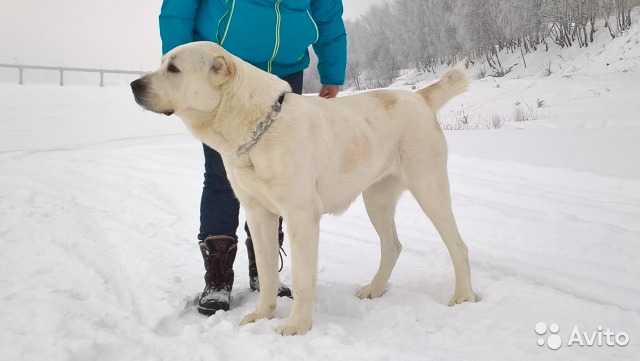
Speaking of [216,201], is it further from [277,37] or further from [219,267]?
[277,37]

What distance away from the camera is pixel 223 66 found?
2.30 meters

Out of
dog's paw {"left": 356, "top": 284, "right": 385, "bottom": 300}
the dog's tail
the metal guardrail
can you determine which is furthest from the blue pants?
the metal guardrail

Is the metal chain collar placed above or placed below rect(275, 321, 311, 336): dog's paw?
above

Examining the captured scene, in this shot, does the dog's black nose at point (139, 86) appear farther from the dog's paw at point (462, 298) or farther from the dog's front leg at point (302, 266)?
the dog's paw at point (462, 298)

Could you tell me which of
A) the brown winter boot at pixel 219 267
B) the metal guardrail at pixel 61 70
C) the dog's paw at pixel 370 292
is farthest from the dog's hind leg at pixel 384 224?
the metal guardrail at pixel 61 70

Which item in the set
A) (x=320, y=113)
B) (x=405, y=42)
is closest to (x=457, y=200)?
(x=320, y=113)

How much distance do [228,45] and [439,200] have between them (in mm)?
1515

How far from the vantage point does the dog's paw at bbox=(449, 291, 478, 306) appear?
2846mm

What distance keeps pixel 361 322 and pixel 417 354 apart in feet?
1.64

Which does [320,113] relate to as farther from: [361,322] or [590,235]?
[590,235]

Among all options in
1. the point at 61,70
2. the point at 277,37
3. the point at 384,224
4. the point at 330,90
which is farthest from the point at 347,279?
the point at 61,70

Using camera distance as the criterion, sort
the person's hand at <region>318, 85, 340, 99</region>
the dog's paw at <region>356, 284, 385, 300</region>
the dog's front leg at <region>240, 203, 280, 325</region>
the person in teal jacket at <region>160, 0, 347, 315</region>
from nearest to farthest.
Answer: the dog's front leg at <region>240, 203, 280, 325</region> → the person in teal jacket at <region>160, 0, 347, 315</region> → the dog's paw at <region>356, 284, 385, 300</region> → the person's hand at <region>318, 85, 340, 99</region>

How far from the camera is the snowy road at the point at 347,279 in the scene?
7.39 ft

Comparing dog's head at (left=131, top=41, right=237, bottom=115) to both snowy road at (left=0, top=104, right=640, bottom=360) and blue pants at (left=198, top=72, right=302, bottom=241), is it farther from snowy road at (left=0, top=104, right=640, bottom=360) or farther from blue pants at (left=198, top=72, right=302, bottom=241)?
snowy road at (left=0, top=104, right=640, bottom=360)
